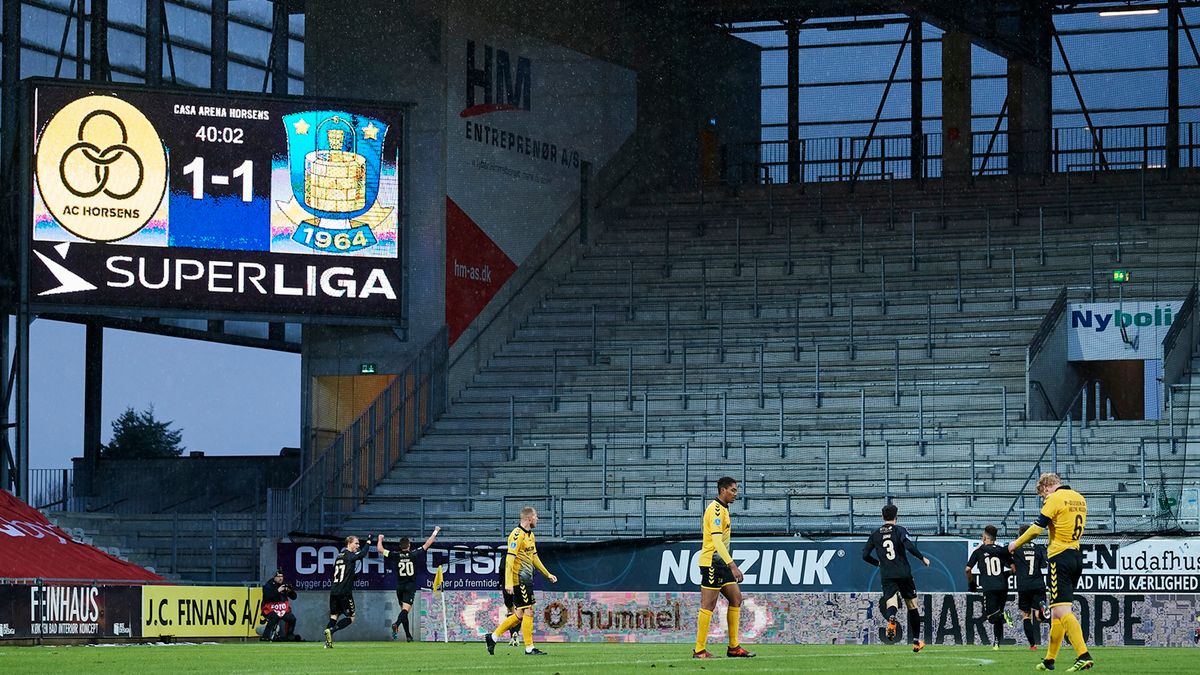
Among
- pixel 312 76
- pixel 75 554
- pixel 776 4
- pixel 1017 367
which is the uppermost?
pixel 776 4

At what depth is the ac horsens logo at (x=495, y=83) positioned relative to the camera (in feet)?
125

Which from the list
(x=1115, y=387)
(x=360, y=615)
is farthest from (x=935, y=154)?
(x=360, y=615)

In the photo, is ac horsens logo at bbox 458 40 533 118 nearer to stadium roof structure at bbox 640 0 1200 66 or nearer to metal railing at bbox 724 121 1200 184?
stadium roof structure at bbox 640 0 1200 66

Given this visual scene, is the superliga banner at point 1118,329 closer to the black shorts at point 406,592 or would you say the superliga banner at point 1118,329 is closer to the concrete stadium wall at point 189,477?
the black shorts at point 406,592

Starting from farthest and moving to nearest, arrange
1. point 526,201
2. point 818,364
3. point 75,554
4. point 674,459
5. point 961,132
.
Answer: point 961,132 < point 526,201 < point 818,364 < point 674,459 < point 75,554

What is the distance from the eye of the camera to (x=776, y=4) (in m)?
46.7

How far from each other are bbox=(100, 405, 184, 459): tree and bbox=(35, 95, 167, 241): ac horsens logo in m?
47.4

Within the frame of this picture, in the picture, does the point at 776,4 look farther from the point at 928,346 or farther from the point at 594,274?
the point at 928,346

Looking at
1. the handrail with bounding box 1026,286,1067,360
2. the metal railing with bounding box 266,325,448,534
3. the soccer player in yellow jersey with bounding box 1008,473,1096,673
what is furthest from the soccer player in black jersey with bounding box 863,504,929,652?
the metal railing with bounding box 266,325,448,534

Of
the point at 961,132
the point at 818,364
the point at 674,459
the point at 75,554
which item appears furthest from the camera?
the point at 961,132

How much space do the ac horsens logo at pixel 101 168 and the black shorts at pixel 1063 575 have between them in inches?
823

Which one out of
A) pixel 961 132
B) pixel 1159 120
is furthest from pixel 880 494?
pixel 1159 120

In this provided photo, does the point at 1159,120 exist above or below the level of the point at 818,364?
above

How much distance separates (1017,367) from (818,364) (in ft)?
11.7
